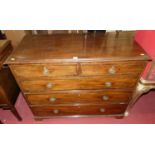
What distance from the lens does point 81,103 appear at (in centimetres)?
149

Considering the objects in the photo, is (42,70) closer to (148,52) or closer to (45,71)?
(45,71)

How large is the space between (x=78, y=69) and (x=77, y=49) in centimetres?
17

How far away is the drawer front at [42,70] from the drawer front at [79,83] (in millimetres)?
76

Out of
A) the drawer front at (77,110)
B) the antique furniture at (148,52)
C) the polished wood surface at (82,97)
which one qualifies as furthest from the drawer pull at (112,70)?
the drawer front at (77,110)

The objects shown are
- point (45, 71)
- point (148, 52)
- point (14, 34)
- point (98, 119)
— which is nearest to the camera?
point (45, 71)

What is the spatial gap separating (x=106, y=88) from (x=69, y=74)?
0.40m

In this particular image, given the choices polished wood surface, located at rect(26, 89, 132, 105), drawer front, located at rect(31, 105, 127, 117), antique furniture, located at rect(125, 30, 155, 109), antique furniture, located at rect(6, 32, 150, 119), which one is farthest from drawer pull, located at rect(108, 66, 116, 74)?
drawer front, located at rect(31, 105, 127, 117)

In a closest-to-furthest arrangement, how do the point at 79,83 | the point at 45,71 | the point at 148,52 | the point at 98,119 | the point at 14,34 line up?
the point at 45,71 < the point at 79,83 < the point at 148,52 < the point at 14,34 < the point at 98,119

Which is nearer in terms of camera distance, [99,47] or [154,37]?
[99,47]

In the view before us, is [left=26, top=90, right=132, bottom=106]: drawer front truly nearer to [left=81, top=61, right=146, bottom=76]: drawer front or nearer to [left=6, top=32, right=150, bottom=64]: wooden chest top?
[left=81, top=61, right=146, bottom=76]: drawer front

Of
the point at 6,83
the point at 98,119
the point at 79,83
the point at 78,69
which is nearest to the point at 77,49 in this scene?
the point at 78,69

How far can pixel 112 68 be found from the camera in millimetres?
1120
